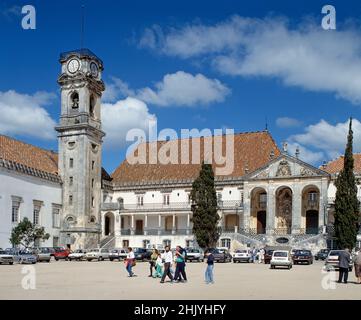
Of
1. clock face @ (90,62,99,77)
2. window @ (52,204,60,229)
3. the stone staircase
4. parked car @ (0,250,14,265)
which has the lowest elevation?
the stone staircase

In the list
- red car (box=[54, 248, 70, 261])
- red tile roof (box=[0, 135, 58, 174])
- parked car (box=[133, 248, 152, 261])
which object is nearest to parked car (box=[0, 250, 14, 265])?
parked car (box=[133, 248, 152, 261])

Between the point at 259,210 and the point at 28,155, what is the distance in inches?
982

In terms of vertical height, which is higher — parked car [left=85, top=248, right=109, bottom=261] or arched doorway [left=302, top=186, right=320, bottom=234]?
arched doorway [left=302, top=186, right=320, bottom=234]

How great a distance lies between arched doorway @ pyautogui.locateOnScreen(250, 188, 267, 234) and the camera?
58344mm

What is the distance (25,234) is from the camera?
162 feet

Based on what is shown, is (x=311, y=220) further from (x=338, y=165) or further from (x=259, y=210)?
(x=338, y=165)

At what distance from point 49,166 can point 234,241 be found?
70.0 ft

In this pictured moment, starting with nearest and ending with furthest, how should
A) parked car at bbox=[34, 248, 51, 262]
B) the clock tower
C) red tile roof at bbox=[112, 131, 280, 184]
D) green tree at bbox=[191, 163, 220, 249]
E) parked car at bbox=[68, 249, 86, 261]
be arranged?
parked car at bbox=[34, 248, 51, 262] < parked car at bbox=[68, 249, 86, 261] < green tree at bbox=[191, 163, 220, 249] < the clock tower < red tile roof at bbox=[112, 131, 280, 184]

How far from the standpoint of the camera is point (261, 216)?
59312mm

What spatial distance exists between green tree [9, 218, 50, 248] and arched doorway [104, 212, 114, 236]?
13.3 m

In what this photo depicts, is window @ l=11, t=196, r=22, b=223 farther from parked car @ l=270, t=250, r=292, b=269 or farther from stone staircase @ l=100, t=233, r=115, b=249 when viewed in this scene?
parked car @ l=270, t=250, r=292, b=269

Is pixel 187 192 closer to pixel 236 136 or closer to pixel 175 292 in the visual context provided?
pixel 236 136
